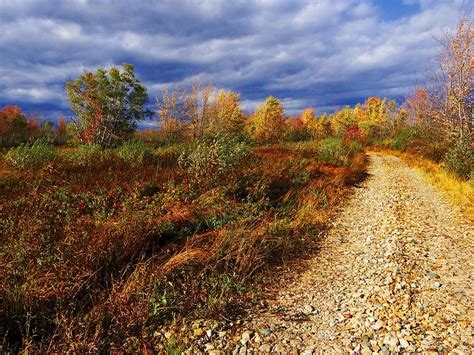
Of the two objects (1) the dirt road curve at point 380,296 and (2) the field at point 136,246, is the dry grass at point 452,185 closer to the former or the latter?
(1) the dirt road curve at point 380,296

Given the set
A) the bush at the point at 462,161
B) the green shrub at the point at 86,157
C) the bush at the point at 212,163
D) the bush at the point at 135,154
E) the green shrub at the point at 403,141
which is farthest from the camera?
the green shrub at the point at 403,141

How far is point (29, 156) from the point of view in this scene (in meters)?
9.20

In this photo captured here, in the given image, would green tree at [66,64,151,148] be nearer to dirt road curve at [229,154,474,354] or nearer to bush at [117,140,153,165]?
bush at [117,140,153,165]

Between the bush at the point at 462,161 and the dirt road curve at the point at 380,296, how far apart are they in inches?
215

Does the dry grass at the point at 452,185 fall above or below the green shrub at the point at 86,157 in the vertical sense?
below

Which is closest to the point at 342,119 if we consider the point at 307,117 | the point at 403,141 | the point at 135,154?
the point at 307,117

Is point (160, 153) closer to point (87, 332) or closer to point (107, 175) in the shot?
point (107, 175)

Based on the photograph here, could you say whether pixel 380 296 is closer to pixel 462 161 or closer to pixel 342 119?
pixel 462 161

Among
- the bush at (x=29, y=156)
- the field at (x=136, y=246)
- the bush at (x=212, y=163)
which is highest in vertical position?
the bush at (x=29, y=156)

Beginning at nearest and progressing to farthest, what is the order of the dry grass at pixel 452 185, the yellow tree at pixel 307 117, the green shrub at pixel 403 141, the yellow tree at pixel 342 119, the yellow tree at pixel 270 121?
the dry grass at pixel 452 185 < the green shrub at pixel 403 141 < the yellow tree at pixel 270 121 < the yellow tree at pixel 342 119 < the yellow tree at pixel 307 117

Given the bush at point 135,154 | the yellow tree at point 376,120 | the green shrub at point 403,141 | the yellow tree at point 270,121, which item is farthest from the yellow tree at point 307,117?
the bush at point 135,154

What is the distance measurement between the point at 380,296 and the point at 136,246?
395cm

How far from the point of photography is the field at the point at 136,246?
12.3ft

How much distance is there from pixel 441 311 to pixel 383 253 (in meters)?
2.02
